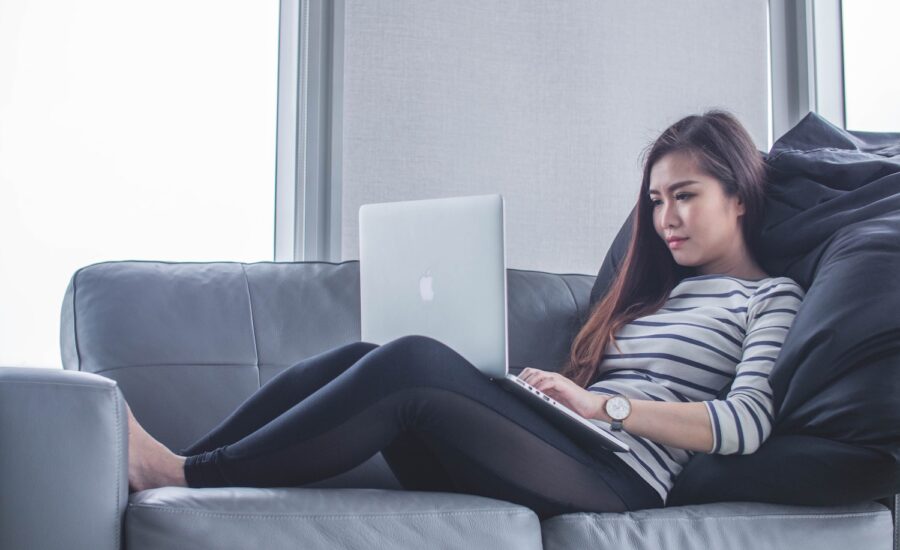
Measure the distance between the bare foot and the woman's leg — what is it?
0.53 ft

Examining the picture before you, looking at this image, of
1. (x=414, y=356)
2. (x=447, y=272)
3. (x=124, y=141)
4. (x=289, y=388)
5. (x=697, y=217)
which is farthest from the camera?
(x=124, y=141)

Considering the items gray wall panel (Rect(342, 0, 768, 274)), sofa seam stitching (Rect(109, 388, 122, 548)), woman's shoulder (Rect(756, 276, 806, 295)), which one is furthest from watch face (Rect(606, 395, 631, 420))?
gray wall panel (Rect(342, 0, 768, 274))

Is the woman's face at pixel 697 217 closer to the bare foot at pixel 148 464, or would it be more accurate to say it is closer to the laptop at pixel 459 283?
the laptop at pixel 459 283

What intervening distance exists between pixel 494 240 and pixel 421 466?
1.37ft

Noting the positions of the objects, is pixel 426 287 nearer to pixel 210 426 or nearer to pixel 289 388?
pixel 289 388

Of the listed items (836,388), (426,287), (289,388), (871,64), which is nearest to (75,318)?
(289,388)

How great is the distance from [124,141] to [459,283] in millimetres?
1436

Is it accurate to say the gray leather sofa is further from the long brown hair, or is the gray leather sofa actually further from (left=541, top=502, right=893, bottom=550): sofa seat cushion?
the long brown hair

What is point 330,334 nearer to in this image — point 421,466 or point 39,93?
point 421,466

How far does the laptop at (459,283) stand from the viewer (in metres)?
1.48

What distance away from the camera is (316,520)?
1.29 metres

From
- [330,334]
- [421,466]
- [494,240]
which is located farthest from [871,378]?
[330,334]

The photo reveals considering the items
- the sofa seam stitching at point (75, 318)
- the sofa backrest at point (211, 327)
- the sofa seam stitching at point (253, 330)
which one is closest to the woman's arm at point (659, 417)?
the sofa backrest at point (211, 327)

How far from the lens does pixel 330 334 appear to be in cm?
208
